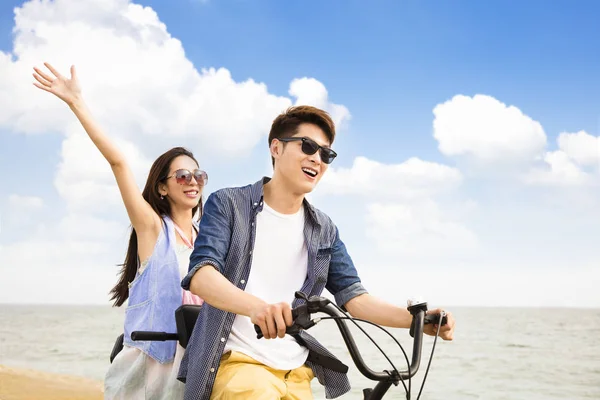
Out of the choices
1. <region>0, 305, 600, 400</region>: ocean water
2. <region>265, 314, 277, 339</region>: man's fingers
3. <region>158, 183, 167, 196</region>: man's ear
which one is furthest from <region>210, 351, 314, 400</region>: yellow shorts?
<region>0, 305, 600, 400</region>: ocean water

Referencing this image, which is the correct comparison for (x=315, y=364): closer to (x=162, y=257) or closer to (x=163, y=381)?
(x=163, y=381)

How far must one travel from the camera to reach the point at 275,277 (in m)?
3.27

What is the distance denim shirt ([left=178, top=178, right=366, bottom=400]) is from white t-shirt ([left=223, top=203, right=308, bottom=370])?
0.05 meters

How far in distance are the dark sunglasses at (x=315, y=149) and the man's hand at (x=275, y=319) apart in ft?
3.39

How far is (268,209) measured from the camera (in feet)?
11.1

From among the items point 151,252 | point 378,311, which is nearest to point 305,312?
point 378,311

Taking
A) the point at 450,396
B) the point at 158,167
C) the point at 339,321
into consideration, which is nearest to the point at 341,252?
the point at 339,321

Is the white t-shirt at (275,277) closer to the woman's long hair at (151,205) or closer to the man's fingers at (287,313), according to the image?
the man's fingers at (287,313)

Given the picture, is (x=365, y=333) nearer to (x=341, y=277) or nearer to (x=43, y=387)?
(x=341, y=277)

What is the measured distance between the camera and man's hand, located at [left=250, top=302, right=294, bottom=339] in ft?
7.75

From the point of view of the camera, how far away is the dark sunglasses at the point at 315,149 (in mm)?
3236

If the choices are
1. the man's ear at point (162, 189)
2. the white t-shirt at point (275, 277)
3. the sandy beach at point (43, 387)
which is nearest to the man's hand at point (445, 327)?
the white t-shirt at point (275, 277)

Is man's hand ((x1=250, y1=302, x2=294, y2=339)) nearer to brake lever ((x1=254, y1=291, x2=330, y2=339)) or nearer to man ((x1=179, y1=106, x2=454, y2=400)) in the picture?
brake lever ((x1=254, y1=291, x2=330, y2=339))

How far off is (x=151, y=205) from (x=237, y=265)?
5.74ft
